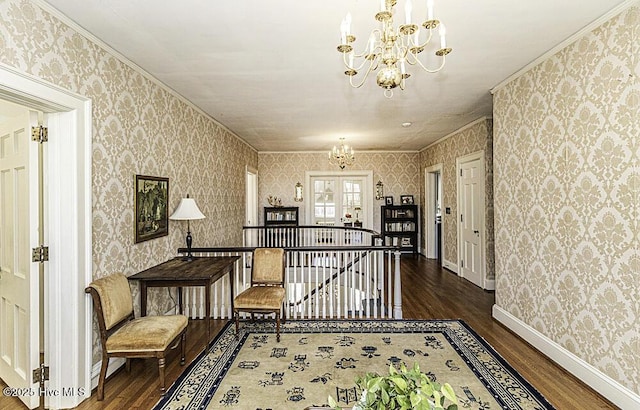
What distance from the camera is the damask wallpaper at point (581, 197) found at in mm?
2316

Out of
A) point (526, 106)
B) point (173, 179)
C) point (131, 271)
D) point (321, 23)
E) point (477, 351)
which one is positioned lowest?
point (477, 351)

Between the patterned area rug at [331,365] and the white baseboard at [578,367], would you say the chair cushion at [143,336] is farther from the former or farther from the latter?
the white baseboard at [578,367]

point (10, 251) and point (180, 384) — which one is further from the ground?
point (10, 251)

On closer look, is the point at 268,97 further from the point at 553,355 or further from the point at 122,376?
the point at 553,355

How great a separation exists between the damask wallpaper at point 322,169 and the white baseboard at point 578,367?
5332 millimetres

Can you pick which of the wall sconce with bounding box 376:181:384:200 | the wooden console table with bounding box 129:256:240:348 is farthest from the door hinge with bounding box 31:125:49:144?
the wall sconce with bounding box 376:181:384:200

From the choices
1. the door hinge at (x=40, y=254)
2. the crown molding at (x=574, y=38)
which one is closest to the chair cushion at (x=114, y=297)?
the door hinge at (x=40, y=254)

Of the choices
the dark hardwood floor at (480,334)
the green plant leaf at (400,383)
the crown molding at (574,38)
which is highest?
the crown molding at (574,38)

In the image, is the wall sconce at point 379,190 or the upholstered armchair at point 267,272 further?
the wall sconce at point 379,190

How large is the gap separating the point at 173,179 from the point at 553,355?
4176 millimetres

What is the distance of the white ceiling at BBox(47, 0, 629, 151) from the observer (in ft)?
7.55

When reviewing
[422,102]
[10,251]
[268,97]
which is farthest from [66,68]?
[422,102]

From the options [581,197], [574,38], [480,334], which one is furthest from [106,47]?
[480,334]

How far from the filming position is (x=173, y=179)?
404 centimetres
